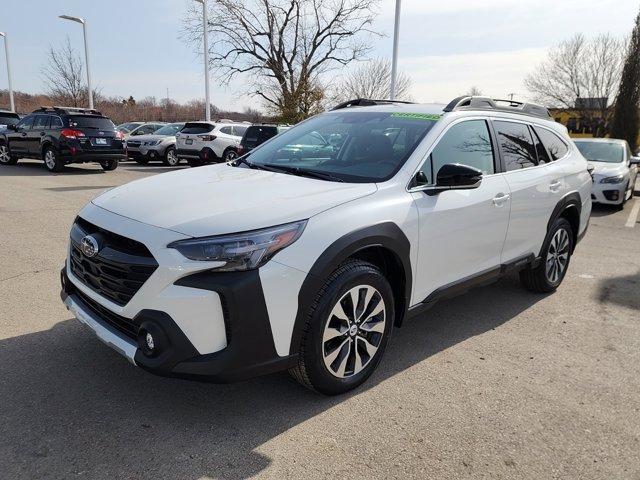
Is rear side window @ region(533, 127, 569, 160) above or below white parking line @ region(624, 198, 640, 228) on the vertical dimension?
A: above

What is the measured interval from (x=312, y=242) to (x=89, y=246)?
4.08ft

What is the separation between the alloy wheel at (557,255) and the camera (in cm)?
494

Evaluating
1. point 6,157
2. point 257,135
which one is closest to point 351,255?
point 257,135

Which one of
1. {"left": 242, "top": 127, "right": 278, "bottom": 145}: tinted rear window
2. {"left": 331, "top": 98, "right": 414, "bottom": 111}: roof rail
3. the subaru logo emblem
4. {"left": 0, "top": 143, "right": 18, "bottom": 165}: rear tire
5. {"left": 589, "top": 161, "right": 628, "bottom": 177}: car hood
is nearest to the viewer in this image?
the subaru logo emblem

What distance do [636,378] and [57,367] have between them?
385cm

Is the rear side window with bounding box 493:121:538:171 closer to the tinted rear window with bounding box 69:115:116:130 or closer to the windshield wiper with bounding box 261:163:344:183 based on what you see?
the windshield wiper with bounding box 261:163:344:183

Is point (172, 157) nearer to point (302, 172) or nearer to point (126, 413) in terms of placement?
point (302, 172)

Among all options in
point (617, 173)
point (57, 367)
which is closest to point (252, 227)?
point (57, 367)

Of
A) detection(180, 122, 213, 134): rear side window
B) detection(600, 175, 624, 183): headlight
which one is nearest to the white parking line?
detection(600, 175, 624, 183): headlight

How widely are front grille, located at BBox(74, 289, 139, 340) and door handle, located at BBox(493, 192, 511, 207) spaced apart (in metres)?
2.71

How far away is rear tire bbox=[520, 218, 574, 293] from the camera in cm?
481

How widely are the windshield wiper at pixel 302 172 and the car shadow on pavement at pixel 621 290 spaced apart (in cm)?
331

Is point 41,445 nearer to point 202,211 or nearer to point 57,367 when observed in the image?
point 57,367

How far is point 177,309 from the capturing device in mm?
2402
